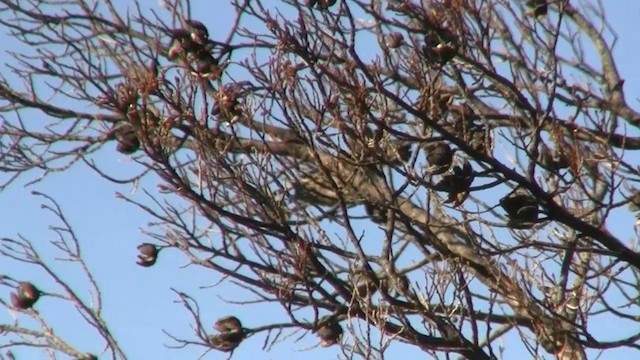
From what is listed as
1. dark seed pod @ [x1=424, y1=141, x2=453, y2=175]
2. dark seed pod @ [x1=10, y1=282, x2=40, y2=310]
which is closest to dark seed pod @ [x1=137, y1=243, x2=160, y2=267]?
dark seed pod @ [x1=10, y1=282, x2=40, y2=310]

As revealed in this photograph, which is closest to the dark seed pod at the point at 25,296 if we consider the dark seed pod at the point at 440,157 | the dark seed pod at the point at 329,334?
the dark seed pod at the point at 329,334

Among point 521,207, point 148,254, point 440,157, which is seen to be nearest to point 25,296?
point 148,254

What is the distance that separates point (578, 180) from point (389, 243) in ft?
3.40

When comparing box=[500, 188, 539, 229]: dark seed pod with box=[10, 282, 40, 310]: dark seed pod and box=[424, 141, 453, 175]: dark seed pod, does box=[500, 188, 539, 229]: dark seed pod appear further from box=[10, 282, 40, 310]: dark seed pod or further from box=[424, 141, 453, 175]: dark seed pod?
box=[10, 282, 40, 310]: dark seed pod

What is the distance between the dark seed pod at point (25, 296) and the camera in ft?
20.5

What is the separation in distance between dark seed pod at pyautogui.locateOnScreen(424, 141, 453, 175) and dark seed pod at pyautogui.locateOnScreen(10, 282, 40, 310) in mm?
2327

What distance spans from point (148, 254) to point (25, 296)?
2.21ft

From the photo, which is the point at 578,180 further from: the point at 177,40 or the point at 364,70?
the point at 177,40

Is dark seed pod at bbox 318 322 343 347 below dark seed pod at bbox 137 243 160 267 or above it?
below

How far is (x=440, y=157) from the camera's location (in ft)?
17.0

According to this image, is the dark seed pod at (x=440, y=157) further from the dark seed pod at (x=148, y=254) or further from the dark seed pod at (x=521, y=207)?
the dark seed pod at (x=148, y=254)

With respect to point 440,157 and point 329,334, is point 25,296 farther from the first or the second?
point 440,157

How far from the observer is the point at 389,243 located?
5.98 metres

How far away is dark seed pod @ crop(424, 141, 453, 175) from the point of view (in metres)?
5.17
